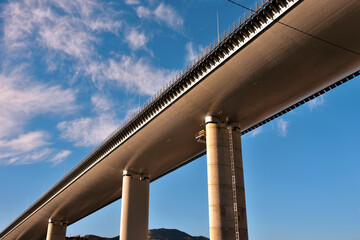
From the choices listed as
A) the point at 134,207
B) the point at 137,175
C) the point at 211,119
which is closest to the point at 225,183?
the point at 211,119

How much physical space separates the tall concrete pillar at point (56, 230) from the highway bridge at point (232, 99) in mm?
35666

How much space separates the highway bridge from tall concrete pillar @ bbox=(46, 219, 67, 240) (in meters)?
35.7

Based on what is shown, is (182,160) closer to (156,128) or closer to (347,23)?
(156,128)

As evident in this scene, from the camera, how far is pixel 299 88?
95.7ft

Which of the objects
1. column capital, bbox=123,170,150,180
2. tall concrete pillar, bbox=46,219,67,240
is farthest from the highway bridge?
tall concrete pillar, bbox=46,219,67,240

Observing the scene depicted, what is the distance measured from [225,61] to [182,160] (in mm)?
21095

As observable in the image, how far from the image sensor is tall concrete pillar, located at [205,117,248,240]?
29.9 meters

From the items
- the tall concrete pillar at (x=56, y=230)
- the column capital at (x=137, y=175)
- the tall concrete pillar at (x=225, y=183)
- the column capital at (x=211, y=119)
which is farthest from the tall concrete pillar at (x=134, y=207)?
the tall concrete pillar at (x=56, y=230)

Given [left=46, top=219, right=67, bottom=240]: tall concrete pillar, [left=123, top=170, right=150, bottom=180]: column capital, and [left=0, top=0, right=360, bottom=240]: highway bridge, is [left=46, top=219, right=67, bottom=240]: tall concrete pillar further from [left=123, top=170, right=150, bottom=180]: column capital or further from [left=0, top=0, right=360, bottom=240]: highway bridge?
[left=123, top=170, right=150, bottom=180]: column capital

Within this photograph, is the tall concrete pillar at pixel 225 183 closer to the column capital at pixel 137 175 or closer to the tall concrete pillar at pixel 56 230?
the column capital at pixel 137 175

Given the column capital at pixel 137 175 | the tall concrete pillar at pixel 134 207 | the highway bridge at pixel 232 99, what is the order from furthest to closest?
1. the column capital at pixel 137 175
2. the tall concrete pillar at pixel 134 207
3. the highway bridge at pixel 232 99

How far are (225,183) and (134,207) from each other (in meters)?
19.7

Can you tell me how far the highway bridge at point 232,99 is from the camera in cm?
2298

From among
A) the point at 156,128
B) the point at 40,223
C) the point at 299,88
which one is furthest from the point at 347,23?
the point at 40,223
